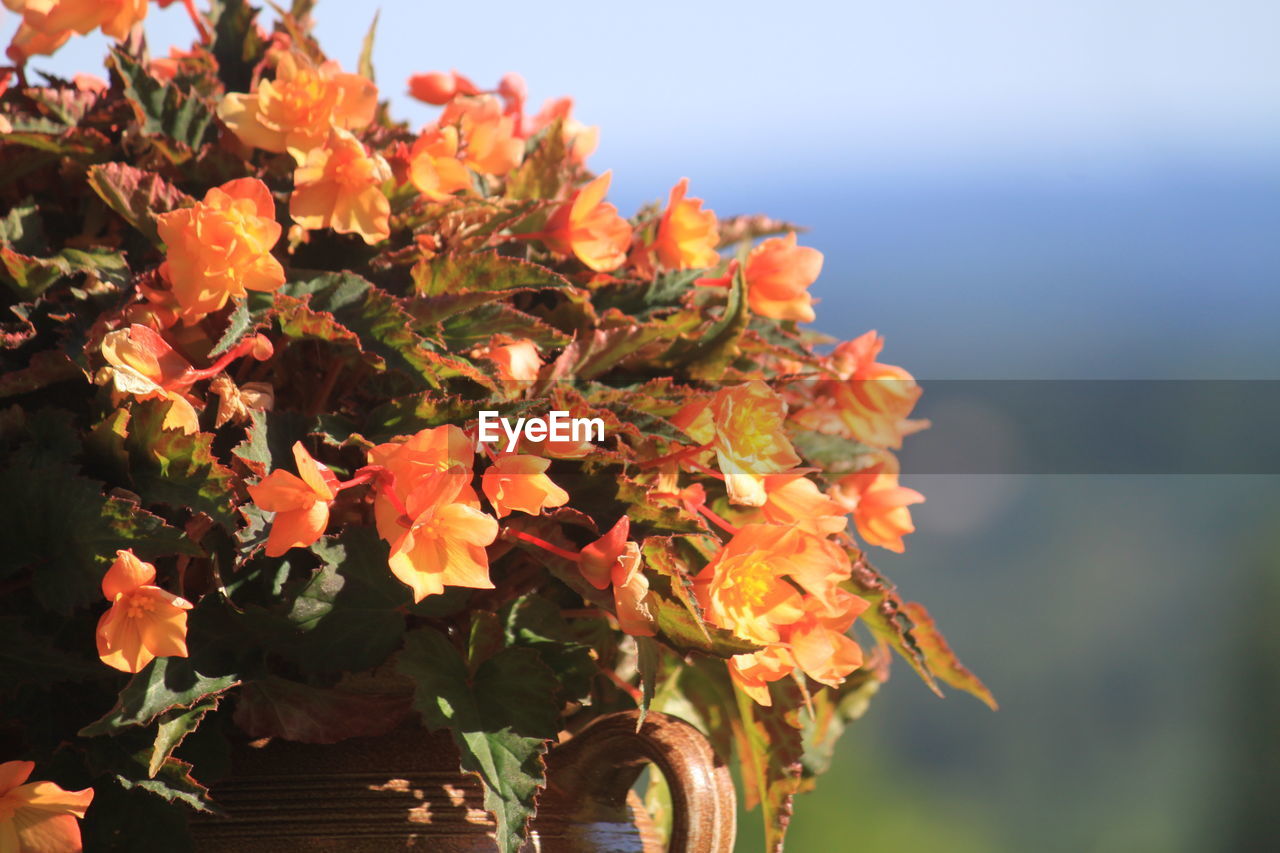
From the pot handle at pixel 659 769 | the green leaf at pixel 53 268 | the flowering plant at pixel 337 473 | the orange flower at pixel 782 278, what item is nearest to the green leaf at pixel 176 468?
the flowering plant at pixel 337 473

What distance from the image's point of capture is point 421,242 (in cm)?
62

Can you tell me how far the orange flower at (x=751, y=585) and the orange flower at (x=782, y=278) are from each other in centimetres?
20

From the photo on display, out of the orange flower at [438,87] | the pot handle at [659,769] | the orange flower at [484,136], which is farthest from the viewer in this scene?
the orange flower at [438,87]

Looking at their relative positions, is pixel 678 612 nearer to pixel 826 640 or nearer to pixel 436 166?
pixel 826 640

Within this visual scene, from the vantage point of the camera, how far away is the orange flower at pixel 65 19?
0.64 m

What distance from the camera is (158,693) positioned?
50 cm

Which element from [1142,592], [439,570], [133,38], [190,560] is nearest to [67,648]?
[190,560]

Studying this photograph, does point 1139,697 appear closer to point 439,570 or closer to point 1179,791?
point 1179,791

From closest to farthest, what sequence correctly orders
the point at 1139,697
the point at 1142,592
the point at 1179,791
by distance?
the point at 1179,791 < the point at 1139,697 < the point at 1142,592

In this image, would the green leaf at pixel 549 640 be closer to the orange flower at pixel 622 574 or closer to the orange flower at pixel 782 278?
the orange flower at pixel 622 574

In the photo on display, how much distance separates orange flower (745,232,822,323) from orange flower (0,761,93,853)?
0.42 metres

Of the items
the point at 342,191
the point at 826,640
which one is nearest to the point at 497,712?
the point at 826,640

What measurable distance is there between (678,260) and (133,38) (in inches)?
13.1

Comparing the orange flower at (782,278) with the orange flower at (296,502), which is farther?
the orange flower at (782,278)
